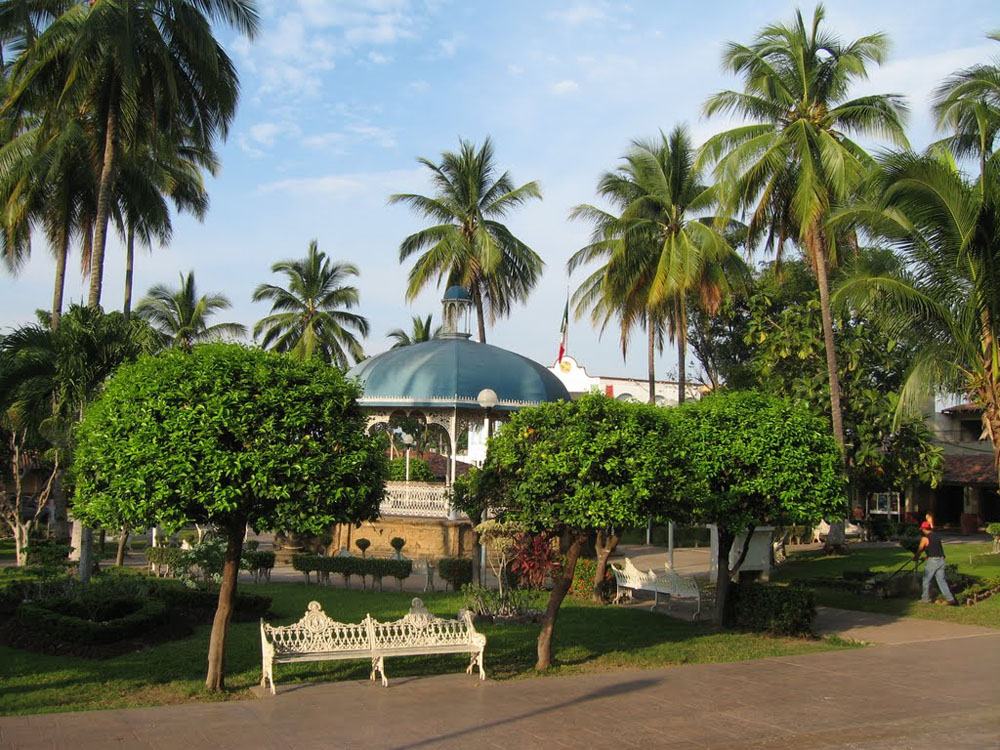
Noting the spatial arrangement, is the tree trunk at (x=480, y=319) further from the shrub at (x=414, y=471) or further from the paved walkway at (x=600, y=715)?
the paved walkway at (x=600, y=715)

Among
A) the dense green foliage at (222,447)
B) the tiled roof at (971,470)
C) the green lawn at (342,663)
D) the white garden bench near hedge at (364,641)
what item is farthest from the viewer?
the tiled roof at (971,470)

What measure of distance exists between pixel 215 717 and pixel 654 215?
82.9 ft

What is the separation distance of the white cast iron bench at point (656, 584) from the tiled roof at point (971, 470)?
2545 centimetres

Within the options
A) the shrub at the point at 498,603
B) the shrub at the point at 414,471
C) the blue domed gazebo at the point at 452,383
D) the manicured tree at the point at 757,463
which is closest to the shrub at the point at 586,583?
the shrub at the point at 498,603

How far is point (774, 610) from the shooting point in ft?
46.6

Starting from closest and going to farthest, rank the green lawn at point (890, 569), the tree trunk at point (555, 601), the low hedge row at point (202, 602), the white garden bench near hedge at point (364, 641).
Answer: the white garden bench near hedge at point (364, 641) < the tree trunk at point (555, 601) < the low hedge row at point (202, 602) < the green lawn at point (890, 569)

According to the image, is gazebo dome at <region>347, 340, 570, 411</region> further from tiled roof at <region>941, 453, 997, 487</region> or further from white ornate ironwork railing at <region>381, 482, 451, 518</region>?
tiled roof at <region>941, 453, 997, 487</region>

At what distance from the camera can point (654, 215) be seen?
31203 mm

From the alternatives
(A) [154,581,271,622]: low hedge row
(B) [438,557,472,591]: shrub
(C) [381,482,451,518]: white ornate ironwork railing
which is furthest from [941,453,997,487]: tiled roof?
(A) [154,581,271,622]: low hedge row

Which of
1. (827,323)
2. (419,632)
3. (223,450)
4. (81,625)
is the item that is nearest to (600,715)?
(419,632)

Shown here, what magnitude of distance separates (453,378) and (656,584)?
905 centimetres

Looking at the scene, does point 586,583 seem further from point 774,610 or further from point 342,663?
point 342,663

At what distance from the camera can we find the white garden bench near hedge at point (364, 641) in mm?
10109

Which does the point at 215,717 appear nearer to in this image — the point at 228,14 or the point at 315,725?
the point at 315,725
